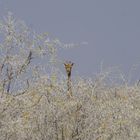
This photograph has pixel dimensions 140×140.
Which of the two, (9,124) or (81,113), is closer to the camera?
(9,124)

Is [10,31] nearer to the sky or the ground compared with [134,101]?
nearer to the sky

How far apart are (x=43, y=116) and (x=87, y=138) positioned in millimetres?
1123

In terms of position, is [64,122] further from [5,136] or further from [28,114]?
[5,136]

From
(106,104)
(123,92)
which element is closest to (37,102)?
(106,104)

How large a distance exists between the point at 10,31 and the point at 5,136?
7.00 feet

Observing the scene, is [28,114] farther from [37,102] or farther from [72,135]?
[72,135]

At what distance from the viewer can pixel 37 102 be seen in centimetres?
1327

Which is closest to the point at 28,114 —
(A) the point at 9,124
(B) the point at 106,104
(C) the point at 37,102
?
(C) the point at 37,102

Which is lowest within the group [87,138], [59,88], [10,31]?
[87,138]

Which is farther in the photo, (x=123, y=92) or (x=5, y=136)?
(x=123, y=92)

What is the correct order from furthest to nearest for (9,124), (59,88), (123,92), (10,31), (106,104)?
(123,92)
(106,104)
(59,88)
(10,31)
(9,124)

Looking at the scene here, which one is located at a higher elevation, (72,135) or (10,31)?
(10,31)

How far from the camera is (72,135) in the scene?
14.0m

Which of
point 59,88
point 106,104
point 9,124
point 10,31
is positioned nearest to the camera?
point 9,124
